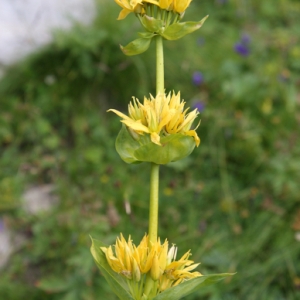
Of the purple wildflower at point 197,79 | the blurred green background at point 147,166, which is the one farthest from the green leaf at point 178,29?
the purple wildflower at point 197,79

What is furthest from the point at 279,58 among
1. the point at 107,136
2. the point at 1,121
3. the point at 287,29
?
the point at 1,121

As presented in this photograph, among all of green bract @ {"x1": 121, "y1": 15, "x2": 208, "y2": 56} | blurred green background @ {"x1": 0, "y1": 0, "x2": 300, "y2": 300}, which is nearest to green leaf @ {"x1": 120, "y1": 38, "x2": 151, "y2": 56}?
green bract @ {"x1": 121, "y1": 15, "x2": 208, "y2": 56}

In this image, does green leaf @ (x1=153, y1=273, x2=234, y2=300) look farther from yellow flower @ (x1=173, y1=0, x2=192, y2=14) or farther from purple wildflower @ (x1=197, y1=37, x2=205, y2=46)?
purple wildflower @ (x1=197, y1=37, x2=205, y2=46)

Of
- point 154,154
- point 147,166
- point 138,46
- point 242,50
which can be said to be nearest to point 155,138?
point 154,154

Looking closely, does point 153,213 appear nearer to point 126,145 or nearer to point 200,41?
point 126,145

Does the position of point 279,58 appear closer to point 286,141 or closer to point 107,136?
point 286,141

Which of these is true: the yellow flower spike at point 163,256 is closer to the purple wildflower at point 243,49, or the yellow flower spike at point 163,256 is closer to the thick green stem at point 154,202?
the thick green stem at point 154,202
